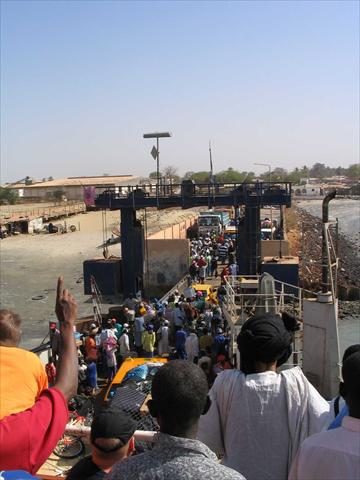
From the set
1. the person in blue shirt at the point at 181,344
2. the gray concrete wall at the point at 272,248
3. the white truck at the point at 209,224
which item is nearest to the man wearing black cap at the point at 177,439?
the person in blue shirt at the point at 181,344

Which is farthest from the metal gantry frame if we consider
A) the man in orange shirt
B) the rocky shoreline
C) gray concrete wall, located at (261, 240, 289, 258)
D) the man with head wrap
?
the man in orange shirt

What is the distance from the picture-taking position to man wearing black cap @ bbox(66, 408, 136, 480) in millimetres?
2756

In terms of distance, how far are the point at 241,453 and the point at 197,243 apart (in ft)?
86.9

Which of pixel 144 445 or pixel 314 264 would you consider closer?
pixel 144 445

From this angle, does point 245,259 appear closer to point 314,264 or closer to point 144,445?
point 314,264

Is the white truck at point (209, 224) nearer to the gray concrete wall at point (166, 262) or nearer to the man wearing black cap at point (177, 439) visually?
the gray concrete wall at point (166, 262)

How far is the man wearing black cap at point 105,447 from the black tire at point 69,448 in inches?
68.3

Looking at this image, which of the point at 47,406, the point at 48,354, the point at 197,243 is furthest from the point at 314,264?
the point at 47,406

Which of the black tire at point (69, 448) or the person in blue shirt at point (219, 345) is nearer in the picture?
the black tire at point (69, 448)

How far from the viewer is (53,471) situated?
14.2ft

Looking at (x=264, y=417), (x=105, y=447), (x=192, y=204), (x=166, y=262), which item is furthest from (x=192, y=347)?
(x=166, y=262)

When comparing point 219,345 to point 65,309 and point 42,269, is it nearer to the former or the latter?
point 65,309

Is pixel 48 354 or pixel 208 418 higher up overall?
pixel 208 418

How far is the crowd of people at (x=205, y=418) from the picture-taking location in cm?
185
